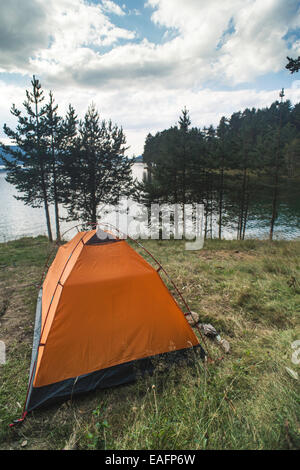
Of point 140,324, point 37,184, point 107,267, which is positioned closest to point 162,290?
point 140,324

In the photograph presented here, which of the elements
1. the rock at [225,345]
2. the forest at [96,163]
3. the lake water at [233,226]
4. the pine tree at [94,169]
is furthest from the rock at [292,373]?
the lake water at [233,226]

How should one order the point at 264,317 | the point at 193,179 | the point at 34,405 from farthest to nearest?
the point at 193,179, the point at 264,317, the point at 34,405

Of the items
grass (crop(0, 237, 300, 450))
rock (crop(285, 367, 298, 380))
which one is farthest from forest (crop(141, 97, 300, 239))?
rock (crop(285, 367, 298, 380))

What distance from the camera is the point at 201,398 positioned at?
287 centimetres

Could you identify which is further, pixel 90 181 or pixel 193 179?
pixel 193 179

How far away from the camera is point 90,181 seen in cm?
1691

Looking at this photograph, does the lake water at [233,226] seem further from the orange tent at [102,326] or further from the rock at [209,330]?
the orange tent at [102,326]

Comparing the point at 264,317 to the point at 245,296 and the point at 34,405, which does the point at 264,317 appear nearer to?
the point at 245,296

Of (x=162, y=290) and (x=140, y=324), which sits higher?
(x=162, y=290)

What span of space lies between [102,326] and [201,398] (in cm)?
175

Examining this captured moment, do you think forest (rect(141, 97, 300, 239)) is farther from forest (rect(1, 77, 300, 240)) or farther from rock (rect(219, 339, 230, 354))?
rock (rect(219, 339, 230, 354))

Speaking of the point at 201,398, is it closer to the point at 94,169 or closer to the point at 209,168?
the point at 94,169
